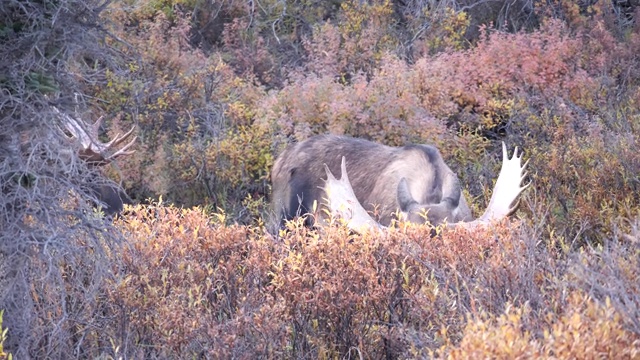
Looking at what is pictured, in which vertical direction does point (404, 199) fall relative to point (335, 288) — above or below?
below

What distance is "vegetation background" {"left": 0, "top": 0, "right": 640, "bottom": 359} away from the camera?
4.97 m

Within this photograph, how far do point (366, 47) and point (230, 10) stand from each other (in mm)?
2593

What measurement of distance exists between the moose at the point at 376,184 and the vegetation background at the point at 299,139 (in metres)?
0.75

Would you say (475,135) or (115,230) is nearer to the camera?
(115,230)

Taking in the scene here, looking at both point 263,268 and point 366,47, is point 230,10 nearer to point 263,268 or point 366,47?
point 366,47

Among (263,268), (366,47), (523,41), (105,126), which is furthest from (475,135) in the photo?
(263,268)

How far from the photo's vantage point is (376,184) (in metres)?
8.98

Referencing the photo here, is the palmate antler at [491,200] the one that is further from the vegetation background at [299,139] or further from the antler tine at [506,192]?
the vegetation background at [299,139]

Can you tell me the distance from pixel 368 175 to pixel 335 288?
3.75 m

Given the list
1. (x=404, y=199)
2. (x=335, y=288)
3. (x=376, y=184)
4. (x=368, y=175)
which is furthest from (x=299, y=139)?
(x=335, y=288)

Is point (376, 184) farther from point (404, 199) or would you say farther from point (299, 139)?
point (299, 139)

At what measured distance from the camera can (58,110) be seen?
17.5ft

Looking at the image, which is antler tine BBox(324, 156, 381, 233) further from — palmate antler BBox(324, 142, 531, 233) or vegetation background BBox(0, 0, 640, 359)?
vegetation background BBox(0, 0, 640, 359)

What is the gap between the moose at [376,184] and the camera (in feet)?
24.9
